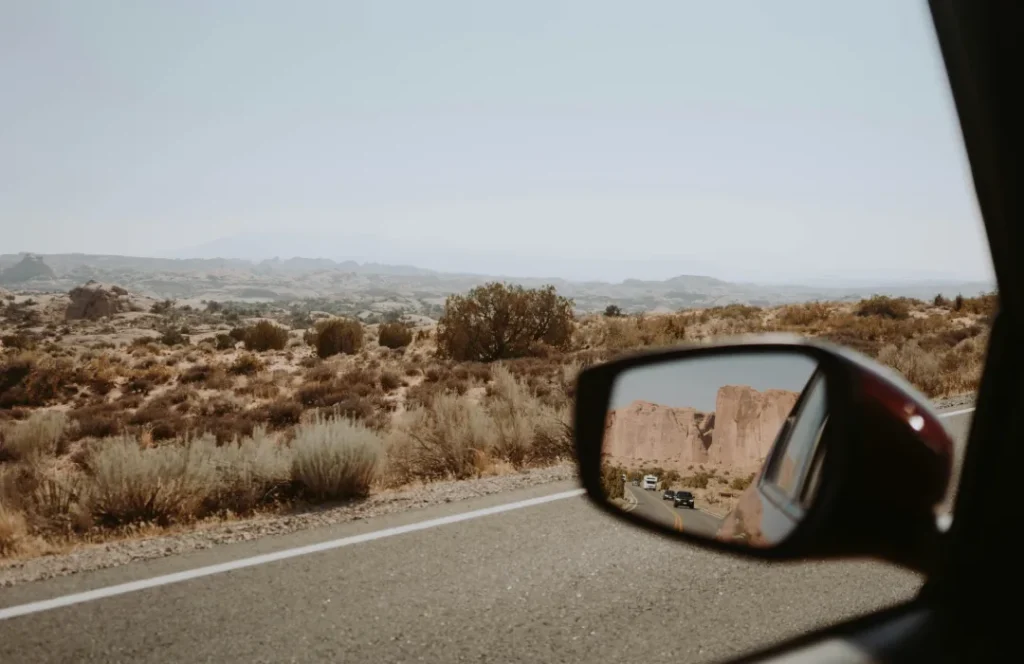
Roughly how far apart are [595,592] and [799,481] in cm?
319

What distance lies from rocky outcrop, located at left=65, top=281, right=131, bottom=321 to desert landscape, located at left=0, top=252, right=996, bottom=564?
43534mm

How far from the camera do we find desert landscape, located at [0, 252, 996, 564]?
6.91 metres

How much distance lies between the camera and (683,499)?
6.06 feet

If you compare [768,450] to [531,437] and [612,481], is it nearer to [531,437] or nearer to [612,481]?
[612,481]

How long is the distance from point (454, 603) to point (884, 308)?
1436 inches

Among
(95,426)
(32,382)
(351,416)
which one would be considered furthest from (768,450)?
(32,382)

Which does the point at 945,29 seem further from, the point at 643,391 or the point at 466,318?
the point at 466,318

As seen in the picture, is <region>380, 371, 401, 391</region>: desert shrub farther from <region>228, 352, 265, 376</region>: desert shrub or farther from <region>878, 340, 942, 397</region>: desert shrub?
<region>878, 340, 942, 397</region>: desert shrub

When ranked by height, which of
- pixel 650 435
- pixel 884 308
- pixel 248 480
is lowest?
pixel 248 480

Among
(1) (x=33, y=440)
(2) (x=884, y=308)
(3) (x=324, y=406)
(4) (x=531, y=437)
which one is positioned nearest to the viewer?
(4) (x=531, y=437)

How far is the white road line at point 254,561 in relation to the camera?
462cm

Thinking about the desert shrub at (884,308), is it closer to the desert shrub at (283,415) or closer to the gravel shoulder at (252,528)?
the desert shrub at (283,415)

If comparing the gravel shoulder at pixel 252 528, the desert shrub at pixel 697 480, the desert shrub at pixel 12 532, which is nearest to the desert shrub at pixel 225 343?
the desert shrub at pixel 12 532

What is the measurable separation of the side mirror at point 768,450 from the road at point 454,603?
2044mm
